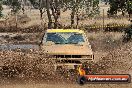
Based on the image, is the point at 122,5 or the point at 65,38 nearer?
the point at 65,38

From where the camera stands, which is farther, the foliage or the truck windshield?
the foliage

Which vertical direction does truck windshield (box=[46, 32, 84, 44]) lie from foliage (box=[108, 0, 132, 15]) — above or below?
above

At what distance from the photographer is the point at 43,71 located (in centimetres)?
1258

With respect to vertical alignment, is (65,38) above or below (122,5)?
above

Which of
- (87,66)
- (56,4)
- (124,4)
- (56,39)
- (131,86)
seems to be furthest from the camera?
(56,4)

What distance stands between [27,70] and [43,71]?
1.69 feet

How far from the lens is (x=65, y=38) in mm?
14375

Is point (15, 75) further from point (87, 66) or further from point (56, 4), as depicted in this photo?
point (56, 4)

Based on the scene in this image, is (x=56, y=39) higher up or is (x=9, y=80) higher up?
(x=56, y=39)

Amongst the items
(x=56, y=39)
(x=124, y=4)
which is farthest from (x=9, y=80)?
(x=124, y=4)

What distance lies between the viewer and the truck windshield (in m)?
14.2

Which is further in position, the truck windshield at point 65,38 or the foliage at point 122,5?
the foliage at point 122,5

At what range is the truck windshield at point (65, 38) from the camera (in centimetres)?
1420

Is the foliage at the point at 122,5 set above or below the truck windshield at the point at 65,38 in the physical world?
below
